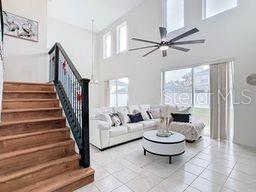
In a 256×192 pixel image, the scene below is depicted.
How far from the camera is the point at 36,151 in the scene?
2285 millimetres

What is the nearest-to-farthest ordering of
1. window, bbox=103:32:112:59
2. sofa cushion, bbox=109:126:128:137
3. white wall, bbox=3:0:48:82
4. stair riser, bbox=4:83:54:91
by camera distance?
stair riser, bbox=4:83:54:91
sofa cushion, bbox=109:126:128:137
white wall, bbox=3:0:48:82
window, bbox=103:32:112:59

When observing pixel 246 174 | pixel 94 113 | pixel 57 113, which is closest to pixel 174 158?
pixel 246 174

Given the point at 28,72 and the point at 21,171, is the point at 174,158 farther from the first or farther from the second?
the point at 28,72

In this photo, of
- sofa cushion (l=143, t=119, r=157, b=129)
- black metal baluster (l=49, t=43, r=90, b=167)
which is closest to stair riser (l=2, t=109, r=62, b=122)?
black metal baluster (l=49, t=43, r=90, b=167)

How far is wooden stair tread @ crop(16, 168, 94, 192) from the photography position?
1.96m

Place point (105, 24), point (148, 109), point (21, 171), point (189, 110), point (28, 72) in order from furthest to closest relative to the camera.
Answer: point (105, 24), point (148, 109), point (189, 110), point (28, 72), point (21, 171)

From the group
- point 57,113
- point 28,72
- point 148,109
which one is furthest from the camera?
point 148,109

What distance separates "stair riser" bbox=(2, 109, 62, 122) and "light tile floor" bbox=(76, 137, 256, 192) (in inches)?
47.0

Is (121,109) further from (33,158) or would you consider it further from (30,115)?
(33,158)

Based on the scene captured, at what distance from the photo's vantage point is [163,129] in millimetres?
3586

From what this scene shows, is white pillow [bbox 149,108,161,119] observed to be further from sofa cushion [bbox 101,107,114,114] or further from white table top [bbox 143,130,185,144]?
white table top [bbox 143,130,185,144]

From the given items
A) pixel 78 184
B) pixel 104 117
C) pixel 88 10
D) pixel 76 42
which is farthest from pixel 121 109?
pixel 76 42

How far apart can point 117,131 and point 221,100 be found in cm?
Result: 308

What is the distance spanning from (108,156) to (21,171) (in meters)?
1.69
